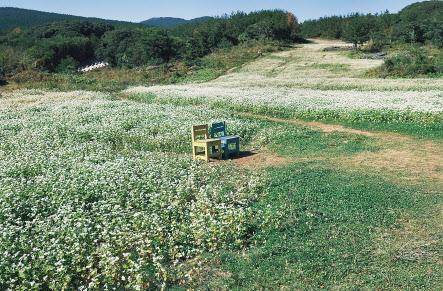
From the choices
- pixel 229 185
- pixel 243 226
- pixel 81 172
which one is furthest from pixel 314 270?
pixel 81 172

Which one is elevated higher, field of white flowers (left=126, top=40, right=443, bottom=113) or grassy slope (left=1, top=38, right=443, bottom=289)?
field of white flowers (left=126, top=40, right=443, bottom=113)

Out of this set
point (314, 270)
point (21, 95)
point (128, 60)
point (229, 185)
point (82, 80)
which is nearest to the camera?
point (314, 270)

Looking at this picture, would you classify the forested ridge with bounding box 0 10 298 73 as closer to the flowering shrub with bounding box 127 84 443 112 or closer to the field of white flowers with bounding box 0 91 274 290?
the flowering shrub with bounding box 127 84 443 112

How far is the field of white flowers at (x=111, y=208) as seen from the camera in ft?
29.7

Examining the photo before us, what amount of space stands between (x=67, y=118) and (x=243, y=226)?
68.3 ft

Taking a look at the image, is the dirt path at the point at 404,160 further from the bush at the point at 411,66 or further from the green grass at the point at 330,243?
the bush at the point at 411,66

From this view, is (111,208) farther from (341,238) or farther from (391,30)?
(391,30)

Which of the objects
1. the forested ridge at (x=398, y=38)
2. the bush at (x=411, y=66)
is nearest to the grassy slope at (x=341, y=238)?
the bush at (x=411, y=66)

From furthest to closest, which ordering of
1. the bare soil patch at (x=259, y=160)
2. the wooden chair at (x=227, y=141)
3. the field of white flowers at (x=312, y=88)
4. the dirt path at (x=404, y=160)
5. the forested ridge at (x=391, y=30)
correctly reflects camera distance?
the forested ridge at (x=391, y=30) → the field of white flowers at (x=312, y=88) → the wooden chair at (x=227, y=141) → the bare soil patch at (x=259, y=160) → the dirt path at (x=404, y=160)

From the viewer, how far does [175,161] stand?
17.8 m

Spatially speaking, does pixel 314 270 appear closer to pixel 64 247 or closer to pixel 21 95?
pixel 64 247

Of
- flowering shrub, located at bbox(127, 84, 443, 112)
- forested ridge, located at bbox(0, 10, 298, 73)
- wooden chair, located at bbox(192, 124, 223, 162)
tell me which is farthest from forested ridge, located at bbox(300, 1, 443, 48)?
wooden chair, located at bbox(192, 124, 223, 162)

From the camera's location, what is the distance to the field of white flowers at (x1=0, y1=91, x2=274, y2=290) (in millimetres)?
9047

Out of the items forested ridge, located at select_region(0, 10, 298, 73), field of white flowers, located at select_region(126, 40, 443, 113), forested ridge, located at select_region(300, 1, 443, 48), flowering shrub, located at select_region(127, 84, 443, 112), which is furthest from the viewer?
forested ridge, located at select_region(0, 10, 298, 73)
